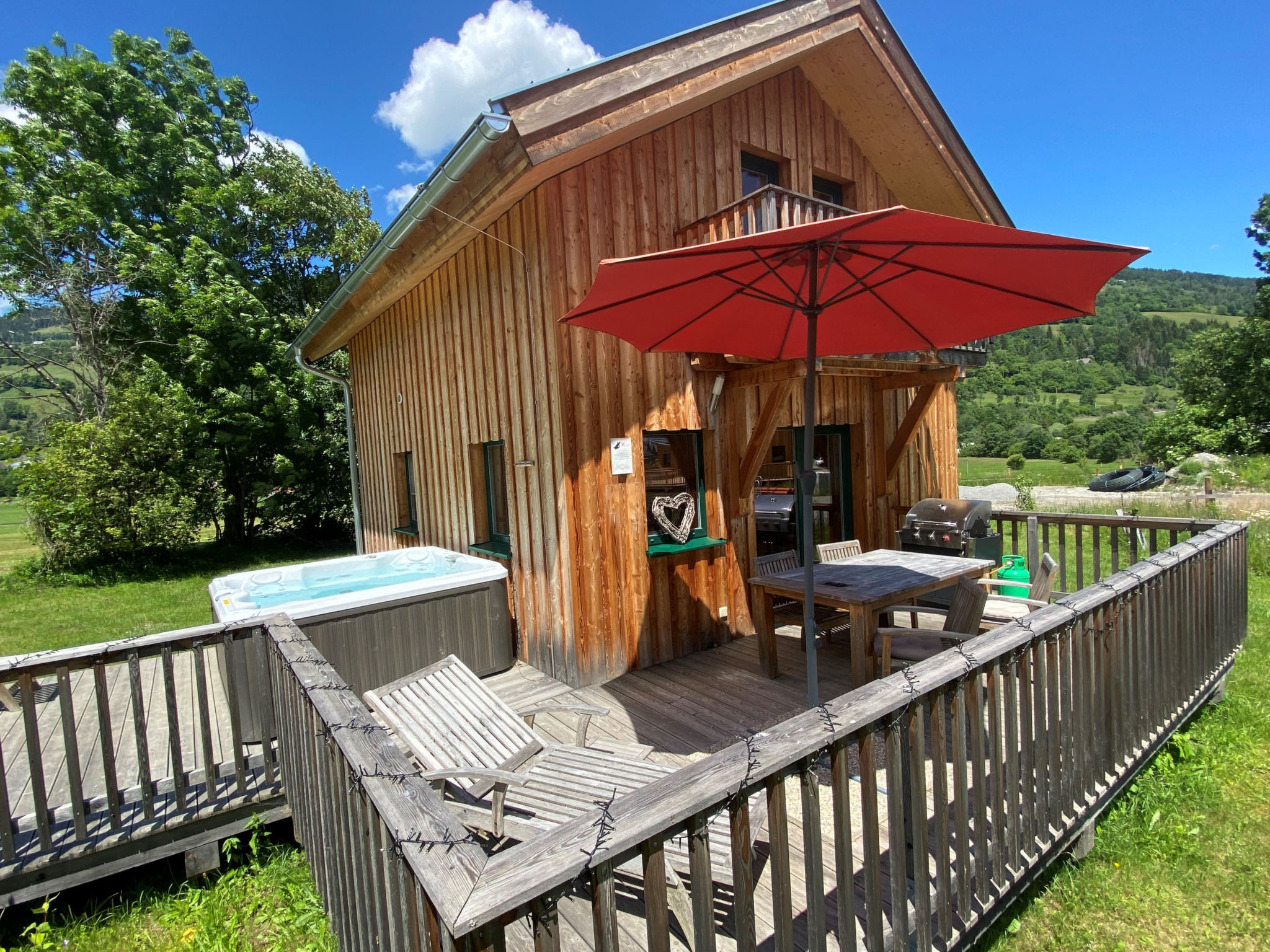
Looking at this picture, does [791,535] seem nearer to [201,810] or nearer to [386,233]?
[386,233]

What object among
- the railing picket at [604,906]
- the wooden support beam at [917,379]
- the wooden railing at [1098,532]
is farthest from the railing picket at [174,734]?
the wooden support beam at [917,379]

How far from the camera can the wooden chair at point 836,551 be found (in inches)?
224

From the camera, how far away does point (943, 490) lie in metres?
7.93

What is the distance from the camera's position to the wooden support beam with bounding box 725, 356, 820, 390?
4742 millimetres

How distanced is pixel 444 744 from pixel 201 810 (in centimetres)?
107

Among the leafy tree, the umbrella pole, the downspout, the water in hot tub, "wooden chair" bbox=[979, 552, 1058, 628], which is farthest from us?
the leafy tree

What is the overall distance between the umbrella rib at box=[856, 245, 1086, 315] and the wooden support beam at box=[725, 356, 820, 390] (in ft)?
4.93

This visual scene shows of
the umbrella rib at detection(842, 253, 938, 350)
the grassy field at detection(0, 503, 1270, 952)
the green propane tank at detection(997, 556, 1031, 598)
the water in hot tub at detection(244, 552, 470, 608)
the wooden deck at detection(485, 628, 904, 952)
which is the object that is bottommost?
the grassy field at detection(0, 503, 1270, 952)

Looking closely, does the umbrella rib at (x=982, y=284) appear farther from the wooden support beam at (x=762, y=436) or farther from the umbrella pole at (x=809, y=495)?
the wooden support beam at (x=762, y=436)

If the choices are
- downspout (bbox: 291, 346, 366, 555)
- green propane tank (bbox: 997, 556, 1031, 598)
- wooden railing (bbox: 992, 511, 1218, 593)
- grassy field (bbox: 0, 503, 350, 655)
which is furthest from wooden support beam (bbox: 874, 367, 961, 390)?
grassy field (bbox: 0, 503, 350, 655)

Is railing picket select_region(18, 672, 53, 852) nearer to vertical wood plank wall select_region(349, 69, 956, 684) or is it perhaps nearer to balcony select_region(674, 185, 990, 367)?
vertical wood plank wall select_region(349, 69, 956, 684)

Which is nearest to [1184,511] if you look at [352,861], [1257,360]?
[352,861]

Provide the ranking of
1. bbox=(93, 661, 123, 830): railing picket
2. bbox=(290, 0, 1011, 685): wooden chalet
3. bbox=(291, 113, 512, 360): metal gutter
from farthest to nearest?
bbox=(290, 0, 1011, 685): wooden chalet, bbox=(291, 113, 512, 360): metal gutter, bbox=(93, 661, 123, 830): railing picket

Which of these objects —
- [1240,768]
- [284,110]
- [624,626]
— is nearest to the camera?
[1240,768]
